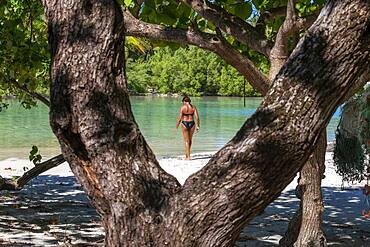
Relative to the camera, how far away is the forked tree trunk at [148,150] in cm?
269

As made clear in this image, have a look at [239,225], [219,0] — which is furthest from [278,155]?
[219,0]

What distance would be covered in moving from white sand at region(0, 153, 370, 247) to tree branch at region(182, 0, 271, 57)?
2.39 meters

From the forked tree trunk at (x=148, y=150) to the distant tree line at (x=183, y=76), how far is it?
259 feet

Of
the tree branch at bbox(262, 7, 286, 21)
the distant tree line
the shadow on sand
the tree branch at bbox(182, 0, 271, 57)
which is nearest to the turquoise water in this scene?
the shadow on sand

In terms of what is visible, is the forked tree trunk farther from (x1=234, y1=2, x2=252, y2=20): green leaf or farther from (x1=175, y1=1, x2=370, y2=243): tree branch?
(x1=234, y1=2, x2=252, y2=20): green leaf

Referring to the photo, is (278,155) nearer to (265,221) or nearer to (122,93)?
(122,93)

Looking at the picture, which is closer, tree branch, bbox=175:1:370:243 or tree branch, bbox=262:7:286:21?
tree branch, bbox=175:1:370:243

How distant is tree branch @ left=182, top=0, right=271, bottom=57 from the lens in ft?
18.6

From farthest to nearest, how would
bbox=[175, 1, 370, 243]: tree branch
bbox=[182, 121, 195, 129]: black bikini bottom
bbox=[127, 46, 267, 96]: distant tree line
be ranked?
1. bbox=[127, 46, 267, 96]: distant tree line
2. bbox=[182, 121, 195, 129]: black bikini bottom
3. bbox=[175, 1, 370, 243]: tree branch

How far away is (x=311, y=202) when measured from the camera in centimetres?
581

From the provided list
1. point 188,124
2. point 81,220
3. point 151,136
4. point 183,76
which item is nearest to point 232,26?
point 81,220

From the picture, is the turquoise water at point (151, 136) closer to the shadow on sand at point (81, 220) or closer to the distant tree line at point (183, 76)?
the shadow on sand at point (81, 220)

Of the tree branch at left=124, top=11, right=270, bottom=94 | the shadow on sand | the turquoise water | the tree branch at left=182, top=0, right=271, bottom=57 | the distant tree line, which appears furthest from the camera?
the distant tree line

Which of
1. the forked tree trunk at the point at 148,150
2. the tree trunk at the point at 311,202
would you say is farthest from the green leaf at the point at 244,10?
the forked tree trunk at the point at 148,150
